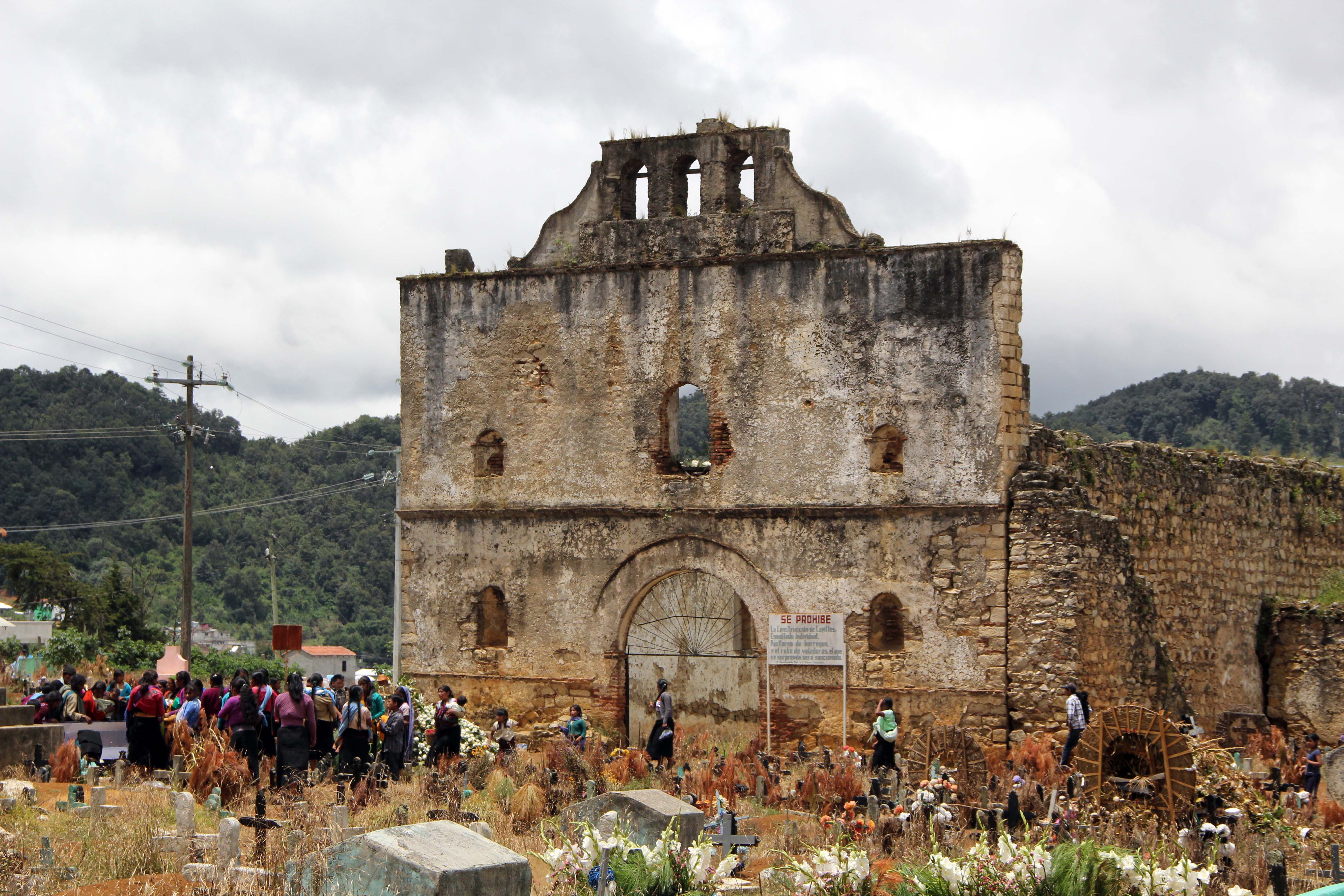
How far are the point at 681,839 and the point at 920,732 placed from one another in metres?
8.17

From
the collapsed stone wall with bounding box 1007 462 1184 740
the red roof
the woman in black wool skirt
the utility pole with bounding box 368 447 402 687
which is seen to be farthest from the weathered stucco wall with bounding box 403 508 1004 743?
the red roof

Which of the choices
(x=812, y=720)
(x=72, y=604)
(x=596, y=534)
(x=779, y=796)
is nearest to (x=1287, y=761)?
(x=812, y=720)

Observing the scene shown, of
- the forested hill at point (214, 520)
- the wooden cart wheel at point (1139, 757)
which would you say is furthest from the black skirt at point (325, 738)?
the forested hill at point (214, 520)

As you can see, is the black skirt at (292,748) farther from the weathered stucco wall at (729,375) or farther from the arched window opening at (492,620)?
the weathered stucco wall at (729,375)

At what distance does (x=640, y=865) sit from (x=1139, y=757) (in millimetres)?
6310

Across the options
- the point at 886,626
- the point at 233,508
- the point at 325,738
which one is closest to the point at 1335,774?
the point at 886,626

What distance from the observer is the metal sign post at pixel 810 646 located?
18.6m

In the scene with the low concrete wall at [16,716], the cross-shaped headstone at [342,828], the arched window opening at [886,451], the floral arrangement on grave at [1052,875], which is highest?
the arched window opening at [886,451]

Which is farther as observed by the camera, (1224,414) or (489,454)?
(1224,414)

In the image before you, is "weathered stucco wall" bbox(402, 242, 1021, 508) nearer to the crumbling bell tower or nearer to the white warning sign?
the crumbling bell tower

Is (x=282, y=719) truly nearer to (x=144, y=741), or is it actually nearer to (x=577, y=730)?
(x=144, y=741)


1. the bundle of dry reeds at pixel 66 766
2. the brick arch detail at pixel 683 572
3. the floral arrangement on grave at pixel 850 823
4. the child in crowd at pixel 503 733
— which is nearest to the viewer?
the floral arrangement on grave at pixel 850 823

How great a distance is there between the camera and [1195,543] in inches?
848

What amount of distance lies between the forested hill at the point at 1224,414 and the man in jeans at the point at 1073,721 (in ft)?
144
